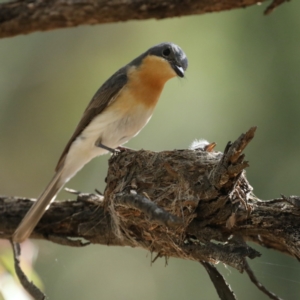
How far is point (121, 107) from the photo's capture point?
524 centimetres

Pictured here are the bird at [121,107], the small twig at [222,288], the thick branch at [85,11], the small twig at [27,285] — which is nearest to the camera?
the small twig at [222,288]

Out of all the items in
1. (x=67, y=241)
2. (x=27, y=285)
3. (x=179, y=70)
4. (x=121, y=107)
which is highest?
(x=179, y=70)

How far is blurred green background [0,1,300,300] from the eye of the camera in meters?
7.93

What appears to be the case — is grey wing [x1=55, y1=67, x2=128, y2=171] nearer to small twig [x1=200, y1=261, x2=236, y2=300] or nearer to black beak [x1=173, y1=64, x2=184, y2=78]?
black beak [x1=173, y1=64, x2=184, y2=78]

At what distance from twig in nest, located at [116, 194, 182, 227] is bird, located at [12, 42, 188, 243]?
81.2 inches

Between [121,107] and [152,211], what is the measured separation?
2.50m

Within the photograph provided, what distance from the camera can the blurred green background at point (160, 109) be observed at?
7926 millimetres

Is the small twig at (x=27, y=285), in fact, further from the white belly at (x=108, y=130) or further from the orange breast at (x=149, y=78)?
the orange breast at (x=149, y=78)

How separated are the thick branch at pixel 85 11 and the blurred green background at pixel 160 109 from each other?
321cm

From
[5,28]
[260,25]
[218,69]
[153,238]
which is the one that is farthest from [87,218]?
[260,25]

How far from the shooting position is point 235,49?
9.03 m

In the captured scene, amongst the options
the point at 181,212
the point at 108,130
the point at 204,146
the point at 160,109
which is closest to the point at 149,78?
the point at 108,130

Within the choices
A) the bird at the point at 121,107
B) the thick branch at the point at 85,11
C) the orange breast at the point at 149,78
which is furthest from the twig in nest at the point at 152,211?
the orange breast at the point at 149,78

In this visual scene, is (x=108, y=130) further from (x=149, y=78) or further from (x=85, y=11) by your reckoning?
(x=85, y=11)
